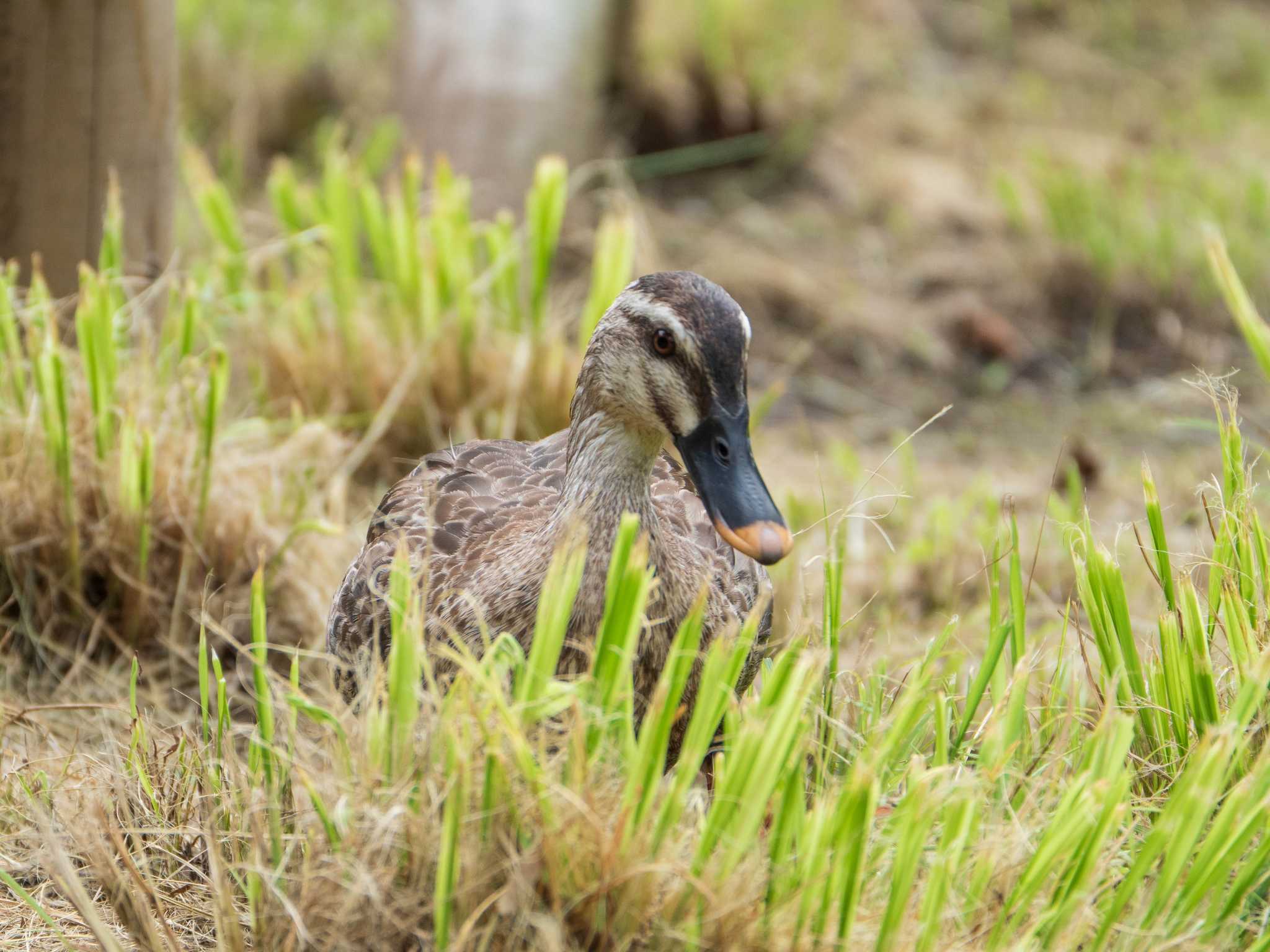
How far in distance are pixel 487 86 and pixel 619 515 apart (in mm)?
3154

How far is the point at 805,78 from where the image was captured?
6035 millimetres

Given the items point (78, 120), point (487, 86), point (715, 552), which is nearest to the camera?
point (715, 552)

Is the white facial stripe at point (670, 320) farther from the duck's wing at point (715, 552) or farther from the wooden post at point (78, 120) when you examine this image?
the wooden post at point (78, 120)

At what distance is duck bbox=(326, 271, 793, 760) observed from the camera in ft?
6.57

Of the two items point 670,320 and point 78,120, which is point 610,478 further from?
point 78,120

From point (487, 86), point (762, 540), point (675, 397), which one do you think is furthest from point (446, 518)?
point (487, 86)

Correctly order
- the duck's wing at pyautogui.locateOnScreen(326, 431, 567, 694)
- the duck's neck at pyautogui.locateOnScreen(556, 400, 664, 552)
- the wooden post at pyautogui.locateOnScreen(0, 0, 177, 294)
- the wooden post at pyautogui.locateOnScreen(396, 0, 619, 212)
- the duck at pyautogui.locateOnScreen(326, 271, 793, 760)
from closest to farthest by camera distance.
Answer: the duck at pyautogui.locateOnScreen(326, 271, 793, 760)
the duck's neck at pyautogui.locateOnScreen(556, 400, 664, 552)
the duck's wing at pyautogui.locateOnScreen(326, 431, 567, 694)
the wooden post at pyautogui.locateOnScreen(0, 0, 177, 294)
the wooden post at pyautogui.locateOnScreen(396, 0, 619, 212)

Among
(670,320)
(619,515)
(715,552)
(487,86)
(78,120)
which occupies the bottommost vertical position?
(715,552)

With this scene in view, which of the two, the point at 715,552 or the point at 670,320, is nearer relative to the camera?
the point at 670,320

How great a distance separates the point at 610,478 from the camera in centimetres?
221

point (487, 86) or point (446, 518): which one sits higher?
point (487, 86)

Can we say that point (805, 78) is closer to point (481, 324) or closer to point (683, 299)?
point (481, 324)

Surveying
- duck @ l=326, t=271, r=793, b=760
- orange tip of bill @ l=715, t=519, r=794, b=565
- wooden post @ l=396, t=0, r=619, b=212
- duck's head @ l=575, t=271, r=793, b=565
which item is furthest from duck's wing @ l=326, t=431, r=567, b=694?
wooden post @ l=396, t=0, r=619, b=212

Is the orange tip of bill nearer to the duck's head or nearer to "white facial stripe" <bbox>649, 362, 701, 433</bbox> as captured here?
the duck's head
